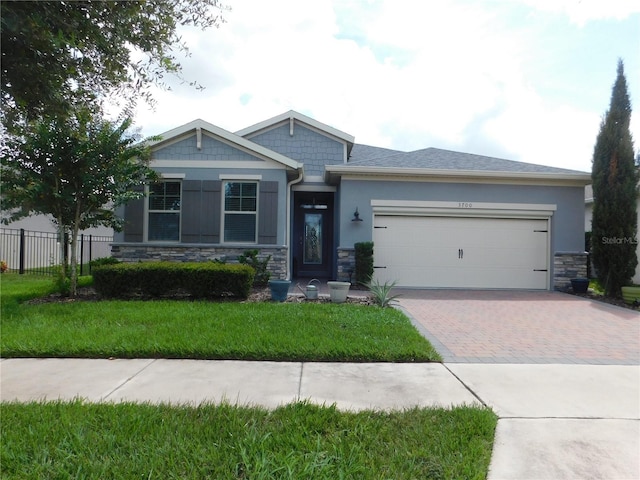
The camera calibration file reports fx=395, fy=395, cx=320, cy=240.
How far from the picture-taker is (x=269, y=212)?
1095 centimetres

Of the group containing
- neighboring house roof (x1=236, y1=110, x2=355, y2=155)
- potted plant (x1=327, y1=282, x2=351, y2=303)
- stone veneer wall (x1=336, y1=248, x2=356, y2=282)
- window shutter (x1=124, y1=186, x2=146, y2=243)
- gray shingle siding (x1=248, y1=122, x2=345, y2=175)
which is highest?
neighboring house roof (x1=236, y1=110, x2=355, y2=155)

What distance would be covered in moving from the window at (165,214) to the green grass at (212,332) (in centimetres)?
373

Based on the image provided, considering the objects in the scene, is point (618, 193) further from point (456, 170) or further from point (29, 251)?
point (29, 251)

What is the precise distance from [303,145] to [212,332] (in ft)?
33.7

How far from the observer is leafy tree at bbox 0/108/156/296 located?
7965 mm

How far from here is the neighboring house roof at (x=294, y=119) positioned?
47.1 ft

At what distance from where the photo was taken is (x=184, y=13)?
12.7ft

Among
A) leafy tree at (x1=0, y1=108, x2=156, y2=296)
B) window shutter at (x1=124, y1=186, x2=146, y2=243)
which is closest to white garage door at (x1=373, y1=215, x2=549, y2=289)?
window shutter at (x1=124, y1=186, x2=146, y2=243)

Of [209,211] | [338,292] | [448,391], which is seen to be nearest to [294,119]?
[209,211]

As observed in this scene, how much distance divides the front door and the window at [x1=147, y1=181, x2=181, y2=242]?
4385mm

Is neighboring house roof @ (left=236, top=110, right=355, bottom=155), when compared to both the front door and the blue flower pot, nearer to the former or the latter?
the front door

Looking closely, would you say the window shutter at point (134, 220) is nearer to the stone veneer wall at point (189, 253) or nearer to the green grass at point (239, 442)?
the stone veneer wall at point (189, 253)

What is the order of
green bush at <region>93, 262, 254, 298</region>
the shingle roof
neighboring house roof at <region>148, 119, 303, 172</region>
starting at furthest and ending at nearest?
the shingle roof
neighboring house roof at <region>148, 119, 303, 172</region>
green bush at <region>93, 262, 254, 298</region>

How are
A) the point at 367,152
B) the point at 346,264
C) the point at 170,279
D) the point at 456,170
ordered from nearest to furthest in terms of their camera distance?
1. the point at 170,279
2. the point at 456,170
3. the point at 346,264
4. the point at 367,152
